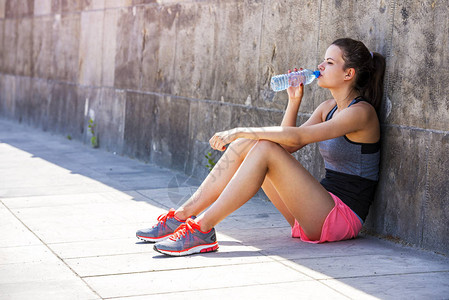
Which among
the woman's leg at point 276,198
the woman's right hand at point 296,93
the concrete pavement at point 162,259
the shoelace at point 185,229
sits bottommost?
the concrete pavement at point 162,259

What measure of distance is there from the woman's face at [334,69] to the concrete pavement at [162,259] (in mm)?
1083

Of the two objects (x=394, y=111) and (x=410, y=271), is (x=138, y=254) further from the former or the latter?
(x=394, y=111)

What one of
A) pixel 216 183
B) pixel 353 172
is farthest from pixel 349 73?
pixel 216 183

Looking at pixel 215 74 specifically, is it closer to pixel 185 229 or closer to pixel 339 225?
pixel 339 225

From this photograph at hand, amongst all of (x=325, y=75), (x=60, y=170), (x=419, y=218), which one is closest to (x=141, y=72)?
(x=60, y=170)

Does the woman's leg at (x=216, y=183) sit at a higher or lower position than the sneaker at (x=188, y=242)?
higher

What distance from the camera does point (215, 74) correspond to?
738cm

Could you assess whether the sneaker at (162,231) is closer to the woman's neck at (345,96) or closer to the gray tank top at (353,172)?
the gray tank top at (353,172)

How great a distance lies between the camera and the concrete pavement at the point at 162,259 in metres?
3.66

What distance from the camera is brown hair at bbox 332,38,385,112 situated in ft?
15.8

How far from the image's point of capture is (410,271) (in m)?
4.09

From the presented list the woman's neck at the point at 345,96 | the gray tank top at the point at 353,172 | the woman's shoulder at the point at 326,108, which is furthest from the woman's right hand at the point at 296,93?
the gray tank top at the point at 353,172

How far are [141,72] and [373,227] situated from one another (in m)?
4.64

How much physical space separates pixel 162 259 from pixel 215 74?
339 centimetres
